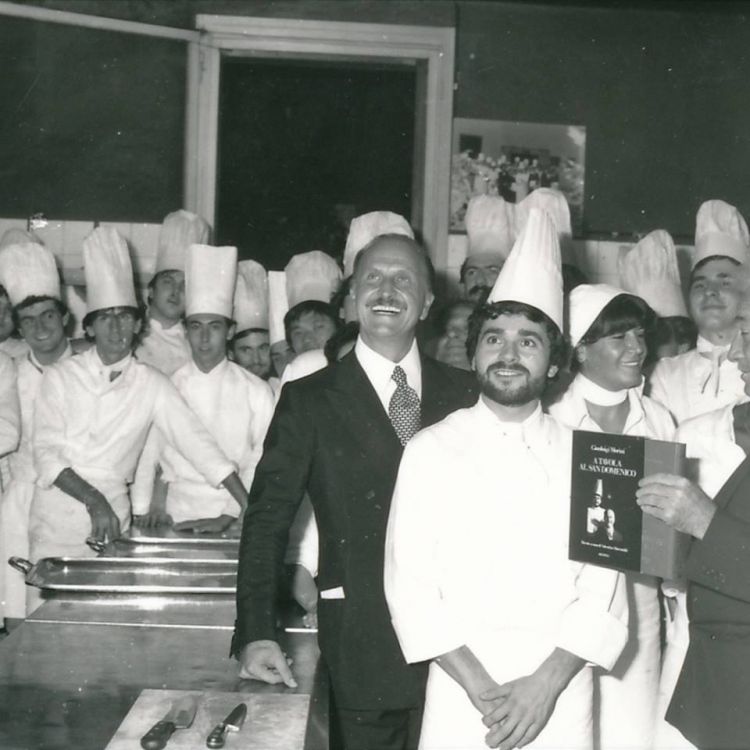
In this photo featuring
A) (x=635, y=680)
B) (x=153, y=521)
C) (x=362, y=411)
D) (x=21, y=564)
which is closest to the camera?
(x=362, y=411)

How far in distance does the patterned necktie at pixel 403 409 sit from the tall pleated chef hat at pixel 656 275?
1.93m

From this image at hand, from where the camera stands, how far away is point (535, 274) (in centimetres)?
193

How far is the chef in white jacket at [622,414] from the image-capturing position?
7.88 feet

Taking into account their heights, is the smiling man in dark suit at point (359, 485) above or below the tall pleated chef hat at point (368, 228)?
below

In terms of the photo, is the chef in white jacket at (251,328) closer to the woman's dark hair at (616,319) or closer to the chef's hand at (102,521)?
the chef's hand at (102,521)

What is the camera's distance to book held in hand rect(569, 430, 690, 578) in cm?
164

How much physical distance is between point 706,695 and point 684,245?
12.8ft

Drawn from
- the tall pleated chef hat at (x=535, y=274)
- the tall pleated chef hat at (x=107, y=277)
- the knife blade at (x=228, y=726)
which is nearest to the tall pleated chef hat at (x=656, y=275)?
the tall pleated chef hat at (x=107, y=277)

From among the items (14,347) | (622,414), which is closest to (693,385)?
(622,414)

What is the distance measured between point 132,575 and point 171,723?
0.89 m

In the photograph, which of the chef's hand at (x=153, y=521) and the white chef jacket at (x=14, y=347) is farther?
the white chef jacket at (x=14, y=347)

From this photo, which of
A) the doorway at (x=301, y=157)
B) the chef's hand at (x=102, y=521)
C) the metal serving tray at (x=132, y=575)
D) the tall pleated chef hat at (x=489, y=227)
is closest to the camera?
the metal serving tray at (x=132, y=575)

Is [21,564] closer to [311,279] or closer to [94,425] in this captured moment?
[94,425]

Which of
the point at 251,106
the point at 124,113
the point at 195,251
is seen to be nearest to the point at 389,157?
the point at 251,106
